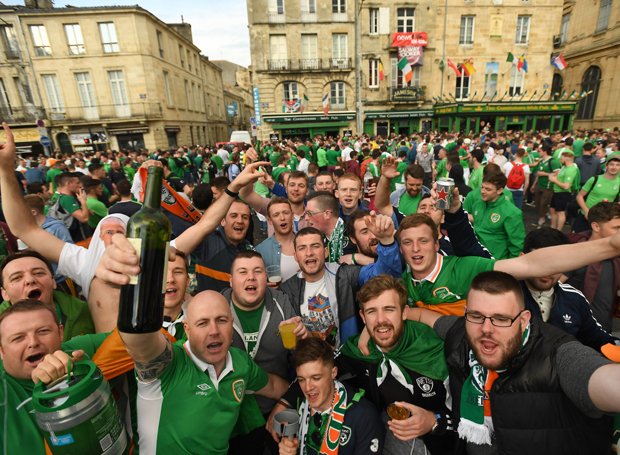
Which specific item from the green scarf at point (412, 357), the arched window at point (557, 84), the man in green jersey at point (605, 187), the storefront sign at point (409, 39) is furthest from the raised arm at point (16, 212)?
the arched window at point (557, 84)

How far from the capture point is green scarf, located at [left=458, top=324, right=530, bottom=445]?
5.94 feet

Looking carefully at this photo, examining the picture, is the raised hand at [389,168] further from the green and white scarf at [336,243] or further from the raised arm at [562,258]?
the raised arm at [562,258]

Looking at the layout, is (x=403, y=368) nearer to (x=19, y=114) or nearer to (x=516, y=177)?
(x=516, y=177)

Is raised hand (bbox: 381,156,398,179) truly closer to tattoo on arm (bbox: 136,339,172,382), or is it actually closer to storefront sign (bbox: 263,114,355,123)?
tattoo on arm (bbox: 136,339,172,382)

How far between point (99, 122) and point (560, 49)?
43519mm

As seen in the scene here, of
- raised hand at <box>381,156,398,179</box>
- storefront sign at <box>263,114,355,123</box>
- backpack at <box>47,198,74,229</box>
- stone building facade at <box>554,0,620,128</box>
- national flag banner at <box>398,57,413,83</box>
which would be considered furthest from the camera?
storefront sign at <box>263,114,355,123</box>

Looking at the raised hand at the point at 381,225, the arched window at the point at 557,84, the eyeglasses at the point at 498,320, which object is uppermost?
the arched window at the point at 557,84

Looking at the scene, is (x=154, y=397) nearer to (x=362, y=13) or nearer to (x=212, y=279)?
(x=212, y=279)

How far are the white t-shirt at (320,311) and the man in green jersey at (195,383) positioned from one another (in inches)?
28.2

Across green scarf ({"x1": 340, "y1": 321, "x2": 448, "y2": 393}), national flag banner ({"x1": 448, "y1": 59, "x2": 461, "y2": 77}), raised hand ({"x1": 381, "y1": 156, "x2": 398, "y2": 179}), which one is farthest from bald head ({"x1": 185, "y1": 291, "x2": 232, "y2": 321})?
national flag banner ({"x1": 448, "y1": 59, "x2": 461, "y2": 77})

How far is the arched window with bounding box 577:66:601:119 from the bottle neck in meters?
37.0

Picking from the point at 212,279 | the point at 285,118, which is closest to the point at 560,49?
the point at 285,118

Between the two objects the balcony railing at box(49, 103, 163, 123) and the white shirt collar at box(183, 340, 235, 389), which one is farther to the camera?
the balcony railing at box(49, 103, 163, 123)

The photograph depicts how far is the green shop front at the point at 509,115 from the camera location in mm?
26422
